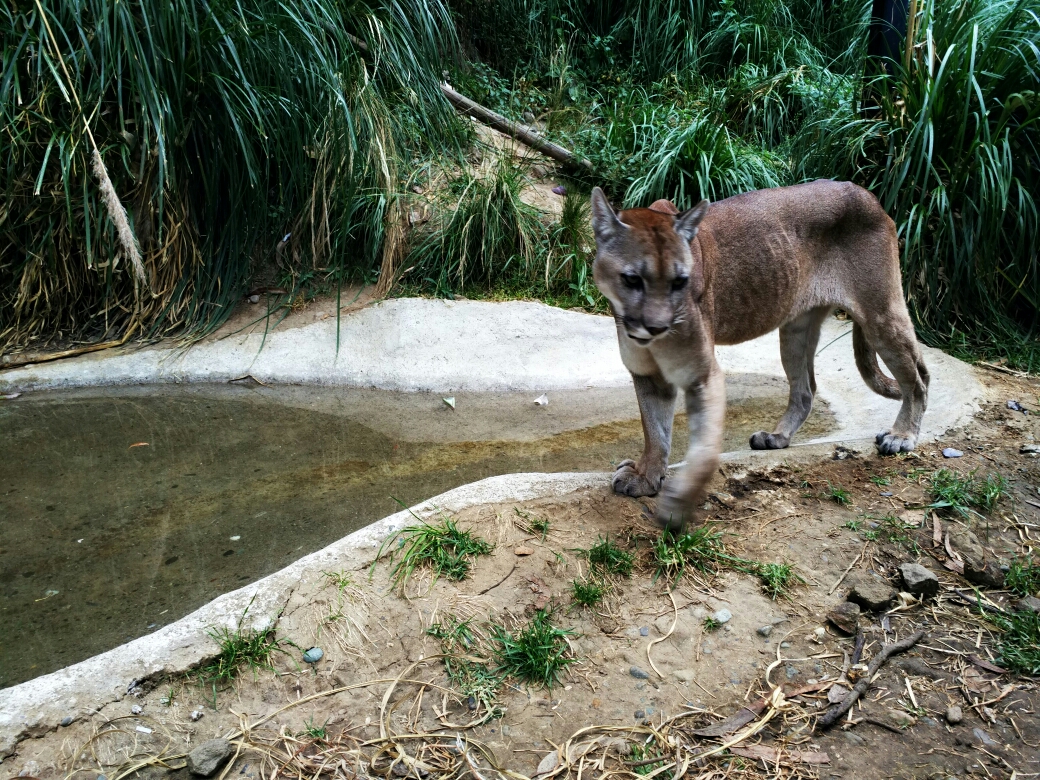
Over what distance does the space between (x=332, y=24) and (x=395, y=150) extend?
1.03 m

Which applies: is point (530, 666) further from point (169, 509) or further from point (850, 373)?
point (850, 373)

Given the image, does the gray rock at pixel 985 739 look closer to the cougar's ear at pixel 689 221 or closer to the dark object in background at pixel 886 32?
the cougar's ear at pixel 689 221

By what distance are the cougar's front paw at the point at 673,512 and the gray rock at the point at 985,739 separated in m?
1.10

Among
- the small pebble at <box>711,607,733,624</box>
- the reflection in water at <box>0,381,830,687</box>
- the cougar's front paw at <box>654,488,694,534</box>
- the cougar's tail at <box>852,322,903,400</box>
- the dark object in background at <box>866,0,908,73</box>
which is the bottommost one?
the reflection in water at <box>0,381,830,687</box>

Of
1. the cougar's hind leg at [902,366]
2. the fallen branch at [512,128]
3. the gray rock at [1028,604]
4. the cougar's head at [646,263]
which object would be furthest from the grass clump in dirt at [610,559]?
the fallen branch at [512,128]

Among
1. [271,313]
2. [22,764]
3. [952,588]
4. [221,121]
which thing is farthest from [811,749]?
[221,121]

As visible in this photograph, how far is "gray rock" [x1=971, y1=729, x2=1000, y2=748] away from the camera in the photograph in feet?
7.48

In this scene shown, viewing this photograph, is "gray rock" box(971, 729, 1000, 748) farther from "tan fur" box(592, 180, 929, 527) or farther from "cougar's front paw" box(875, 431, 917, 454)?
"cougar's front paw" box(875, 431, 917, 454)

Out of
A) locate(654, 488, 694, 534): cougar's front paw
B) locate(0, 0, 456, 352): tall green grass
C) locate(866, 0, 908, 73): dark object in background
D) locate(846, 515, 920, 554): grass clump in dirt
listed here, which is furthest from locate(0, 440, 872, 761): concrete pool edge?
locate(866, 0, 908, 73): dark object in background

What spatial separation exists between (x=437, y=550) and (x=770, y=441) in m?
2.11

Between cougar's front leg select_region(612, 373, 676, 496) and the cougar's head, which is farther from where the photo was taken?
cougar's front leg select_region(612, 373, 676, 496)

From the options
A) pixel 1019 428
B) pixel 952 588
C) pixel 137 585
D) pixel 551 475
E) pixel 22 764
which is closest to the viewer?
pixel 22 764

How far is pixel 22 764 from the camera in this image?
2250 mm

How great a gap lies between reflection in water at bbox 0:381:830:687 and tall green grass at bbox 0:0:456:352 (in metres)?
0.99
